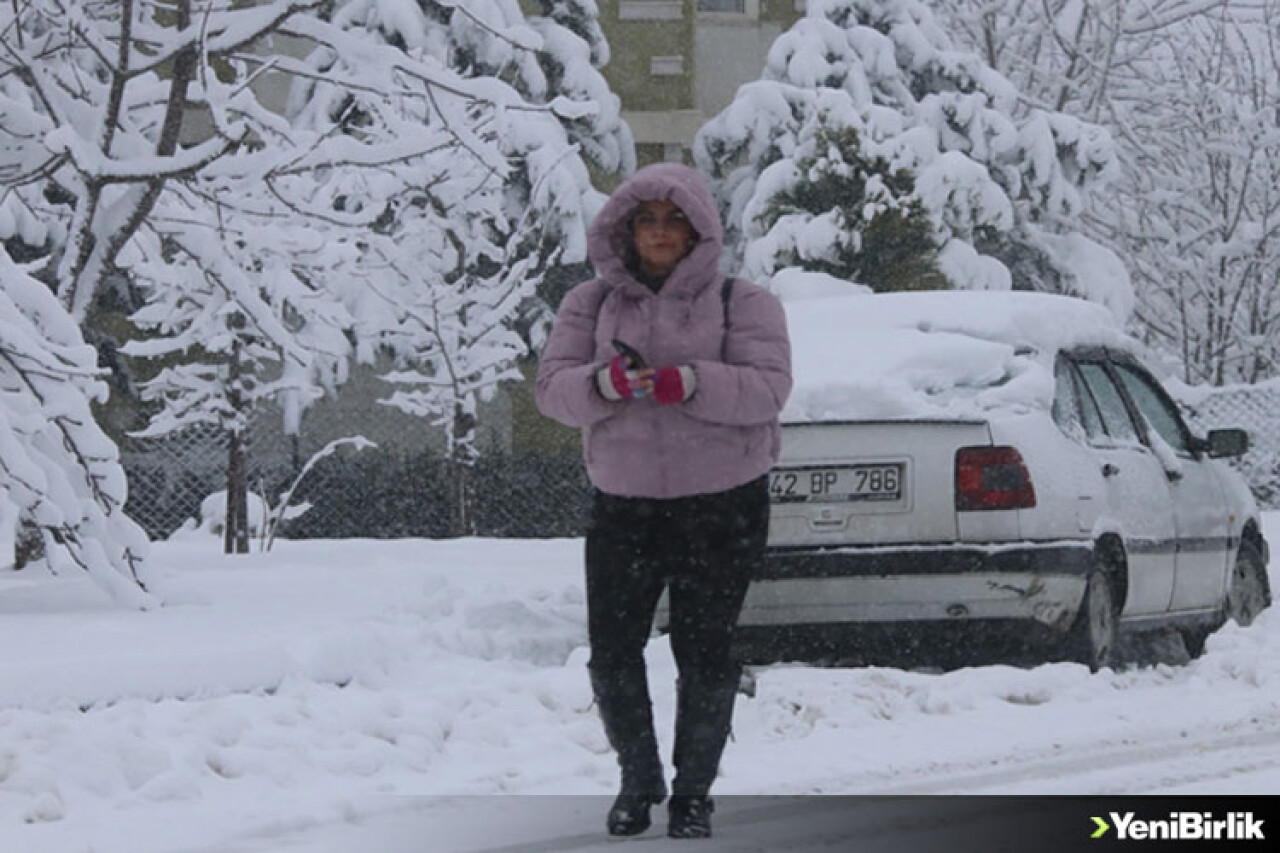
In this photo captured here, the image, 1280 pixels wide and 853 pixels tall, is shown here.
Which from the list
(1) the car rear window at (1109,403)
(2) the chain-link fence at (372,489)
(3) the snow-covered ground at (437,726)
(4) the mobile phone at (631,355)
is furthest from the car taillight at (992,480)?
(2) the chain-link fence at (372,489)

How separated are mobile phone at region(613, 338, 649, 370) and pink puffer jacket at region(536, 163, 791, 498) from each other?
0.39ft

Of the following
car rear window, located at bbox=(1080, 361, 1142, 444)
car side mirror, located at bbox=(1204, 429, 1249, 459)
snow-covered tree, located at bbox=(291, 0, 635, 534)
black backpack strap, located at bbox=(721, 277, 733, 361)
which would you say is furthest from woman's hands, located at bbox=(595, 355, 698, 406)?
snow-covered tree, located at bbox=(291, 0, 635, 534)

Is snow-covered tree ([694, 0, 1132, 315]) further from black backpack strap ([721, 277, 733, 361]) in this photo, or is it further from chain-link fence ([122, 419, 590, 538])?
black backpack strap ([721, 277, 733, 361])

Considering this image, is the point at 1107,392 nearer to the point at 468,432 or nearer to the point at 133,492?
the point at 468,432

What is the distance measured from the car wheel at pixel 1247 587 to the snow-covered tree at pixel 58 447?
4.94 m

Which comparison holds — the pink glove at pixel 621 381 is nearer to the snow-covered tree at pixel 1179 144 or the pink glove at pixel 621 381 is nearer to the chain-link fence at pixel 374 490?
the chain-link fence at pixel 374 490

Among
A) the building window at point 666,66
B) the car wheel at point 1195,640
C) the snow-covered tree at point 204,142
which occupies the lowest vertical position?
the car wheel at point 1195,640

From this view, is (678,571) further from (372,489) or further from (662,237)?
(372,489)

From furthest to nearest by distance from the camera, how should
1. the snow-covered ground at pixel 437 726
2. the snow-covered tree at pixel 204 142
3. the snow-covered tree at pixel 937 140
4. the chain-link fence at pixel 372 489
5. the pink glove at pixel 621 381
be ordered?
the snow-covered tree at pixel 937 140 < the chain-link fence at pixel 372 489 < the snow-covered tree at pixel 204 142 < the snow-covered ground at pixel 437 726 < the pink glove at pixel 621 381

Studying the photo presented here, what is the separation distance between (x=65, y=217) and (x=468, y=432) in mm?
7544

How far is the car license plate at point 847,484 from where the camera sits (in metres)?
8.70

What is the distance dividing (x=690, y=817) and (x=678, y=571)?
0.60 meters

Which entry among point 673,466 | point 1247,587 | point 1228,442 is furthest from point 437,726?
point 1247,587

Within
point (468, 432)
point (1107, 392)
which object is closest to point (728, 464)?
point (1107, 392)
